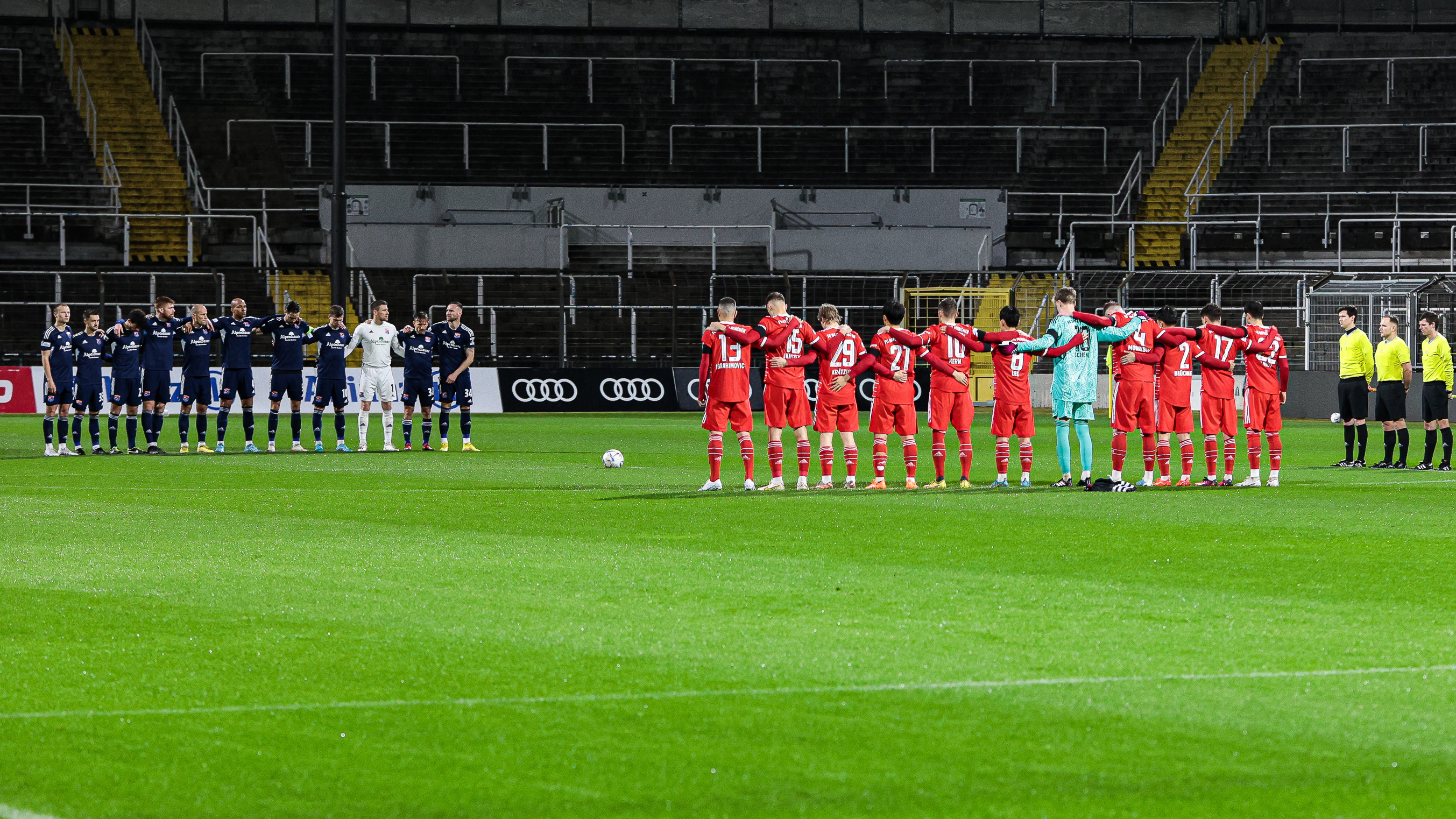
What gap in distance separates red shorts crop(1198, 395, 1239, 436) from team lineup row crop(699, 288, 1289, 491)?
13 mm

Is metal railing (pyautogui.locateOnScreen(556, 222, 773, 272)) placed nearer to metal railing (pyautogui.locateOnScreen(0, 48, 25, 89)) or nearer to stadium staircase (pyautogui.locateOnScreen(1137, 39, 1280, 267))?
stadium staircase (pyautogui.locateOnScreen(1137, 39, 1280, 267))

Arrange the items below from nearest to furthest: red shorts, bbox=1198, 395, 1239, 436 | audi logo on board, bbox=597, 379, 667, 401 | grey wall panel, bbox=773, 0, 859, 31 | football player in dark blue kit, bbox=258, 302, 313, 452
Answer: red shorts, bbox=1198, 395, 1239, 436 → football player in dark blue kit, bbox=258, 302, 313, 452 → audi logo on board, bbox=597, 379, 667, 401 → grey wall panel, bbox=773, 0, 859, 31

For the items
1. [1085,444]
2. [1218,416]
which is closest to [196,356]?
[1085,444]

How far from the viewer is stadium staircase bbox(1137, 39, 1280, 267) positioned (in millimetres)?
41375

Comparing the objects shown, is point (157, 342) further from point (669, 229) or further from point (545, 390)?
point (669, 229)

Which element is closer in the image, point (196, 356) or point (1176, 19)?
point (196, 356)

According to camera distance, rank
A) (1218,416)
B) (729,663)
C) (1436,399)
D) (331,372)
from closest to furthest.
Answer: (729,663) < (1218,416) < (1436,399) < (331,372)

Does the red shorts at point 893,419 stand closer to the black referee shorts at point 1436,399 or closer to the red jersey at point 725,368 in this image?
the red jersey at point 725,368

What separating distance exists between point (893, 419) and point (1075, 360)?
1934mm

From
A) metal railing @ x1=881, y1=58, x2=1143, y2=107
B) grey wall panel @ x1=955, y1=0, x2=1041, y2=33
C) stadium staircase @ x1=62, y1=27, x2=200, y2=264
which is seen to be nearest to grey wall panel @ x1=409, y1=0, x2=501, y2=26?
stadium staircase @ x1=62, y1=27, x2=200, y2=264

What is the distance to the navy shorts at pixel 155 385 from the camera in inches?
867

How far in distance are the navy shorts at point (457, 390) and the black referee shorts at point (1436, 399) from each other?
13288 millimetres

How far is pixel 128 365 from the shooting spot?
22.0 meters

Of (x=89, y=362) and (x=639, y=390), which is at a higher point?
(x=89, y=362)
